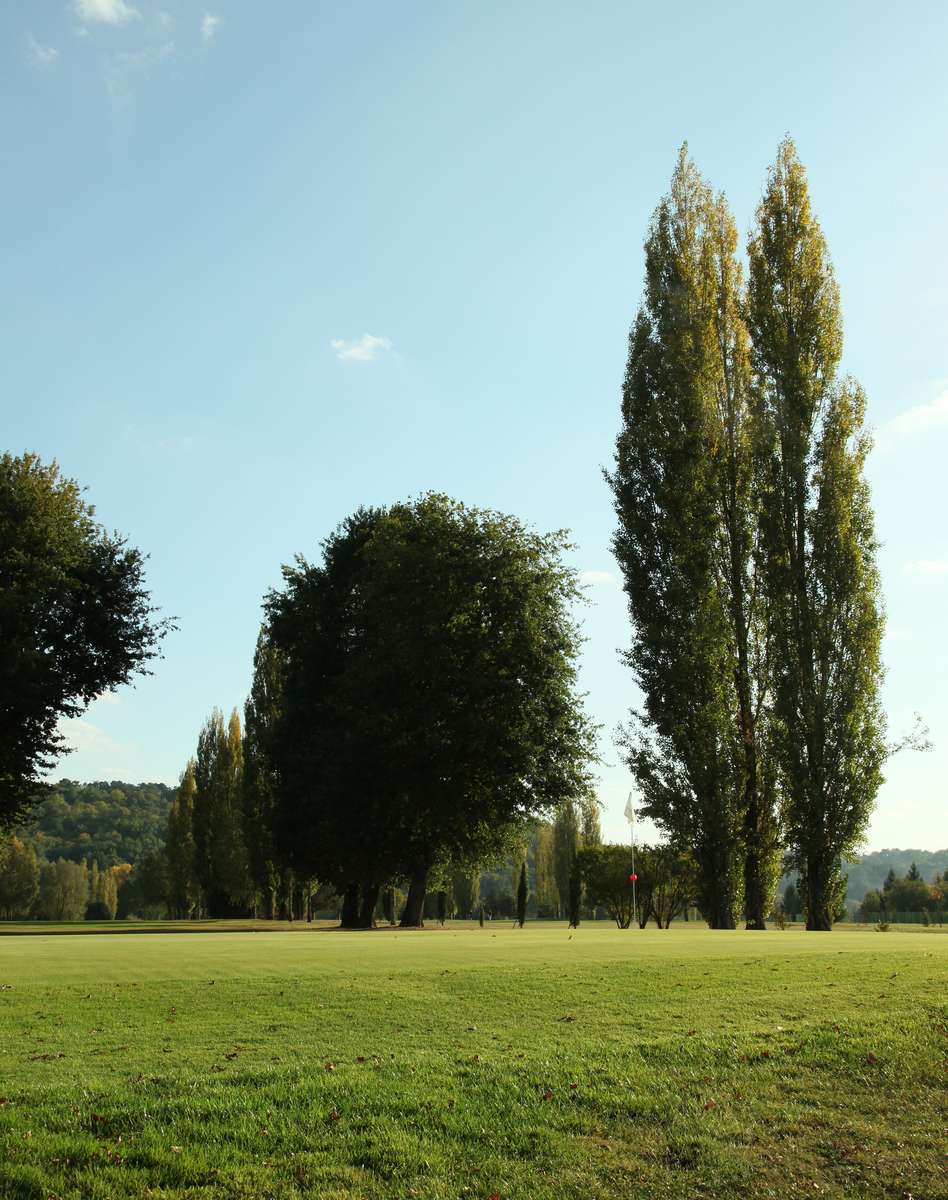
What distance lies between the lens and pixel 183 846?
90250mm

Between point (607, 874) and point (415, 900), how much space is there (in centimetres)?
4013

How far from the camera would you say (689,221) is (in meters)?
43.4

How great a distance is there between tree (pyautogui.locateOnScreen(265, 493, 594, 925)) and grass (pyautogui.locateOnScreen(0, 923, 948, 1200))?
73.4ft

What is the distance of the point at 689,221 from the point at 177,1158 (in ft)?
139

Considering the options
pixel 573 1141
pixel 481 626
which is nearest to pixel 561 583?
pixel 481 626

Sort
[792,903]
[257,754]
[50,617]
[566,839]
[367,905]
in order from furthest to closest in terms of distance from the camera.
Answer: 1. [792,903]
2. [566,839]
3. [257,754]
4. [367,905]
5. [50,617]

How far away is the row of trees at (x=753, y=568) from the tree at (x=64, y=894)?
109m

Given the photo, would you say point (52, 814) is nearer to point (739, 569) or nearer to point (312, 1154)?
point (739, 569)

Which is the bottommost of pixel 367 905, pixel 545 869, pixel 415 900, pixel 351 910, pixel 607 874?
pixel 351 910

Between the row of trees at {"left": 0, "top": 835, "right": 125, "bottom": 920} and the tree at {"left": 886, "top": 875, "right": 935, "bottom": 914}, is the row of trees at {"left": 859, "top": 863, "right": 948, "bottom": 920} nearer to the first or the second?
the tree at {"left": 886, "top": 875, "right": 935, "bottom": 914}

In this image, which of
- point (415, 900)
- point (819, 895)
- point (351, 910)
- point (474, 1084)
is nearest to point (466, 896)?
point (351, 910)

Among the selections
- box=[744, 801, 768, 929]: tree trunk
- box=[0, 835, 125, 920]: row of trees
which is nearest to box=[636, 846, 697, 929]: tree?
box=[744, 801, 768, 929]: tree trunk

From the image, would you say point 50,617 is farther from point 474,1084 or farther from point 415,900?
point 474,1084

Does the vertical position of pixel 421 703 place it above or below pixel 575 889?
above
